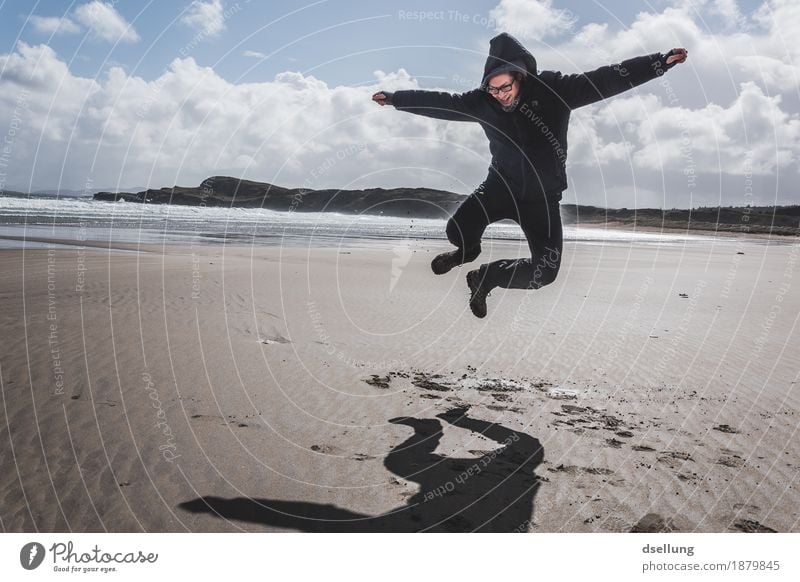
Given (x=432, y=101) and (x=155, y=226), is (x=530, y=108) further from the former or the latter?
(x=155, y=226)

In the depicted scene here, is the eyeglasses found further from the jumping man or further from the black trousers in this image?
the black trousers

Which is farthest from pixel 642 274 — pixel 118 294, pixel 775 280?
pixel 118 294

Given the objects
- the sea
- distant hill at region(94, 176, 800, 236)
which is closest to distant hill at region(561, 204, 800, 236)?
distant hill at region(94, 176, 800, 236)

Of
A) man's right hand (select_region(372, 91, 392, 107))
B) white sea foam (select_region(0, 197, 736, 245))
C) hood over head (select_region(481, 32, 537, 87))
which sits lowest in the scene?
white sea foam (select_region(0, 197, 736, 245))

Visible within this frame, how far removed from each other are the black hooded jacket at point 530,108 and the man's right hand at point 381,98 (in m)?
0.05

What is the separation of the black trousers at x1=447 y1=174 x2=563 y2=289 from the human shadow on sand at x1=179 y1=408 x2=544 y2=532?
1.99 m

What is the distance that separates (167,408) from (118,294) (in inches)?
297

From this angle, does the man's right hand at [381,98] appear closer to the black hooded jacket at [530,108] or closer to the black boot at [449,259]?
the black hooded jacket at [530,108]

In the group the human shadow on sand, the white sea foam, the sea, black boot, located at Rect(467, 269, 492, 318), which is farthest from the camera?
the white sea foam

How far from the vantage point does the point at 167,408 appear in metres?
7.58

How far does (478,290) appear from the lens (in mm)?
7043

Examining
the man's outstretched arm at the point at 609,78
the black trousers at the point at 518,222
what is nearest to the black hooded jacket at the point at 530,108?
the man's outstretched arm at the point at 609,78

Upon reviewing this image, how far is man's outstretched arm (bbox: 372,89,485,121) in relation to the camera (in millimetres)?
6258

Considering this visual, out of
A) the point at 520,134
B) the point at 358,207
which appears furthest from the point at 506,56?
the point at 358,207
